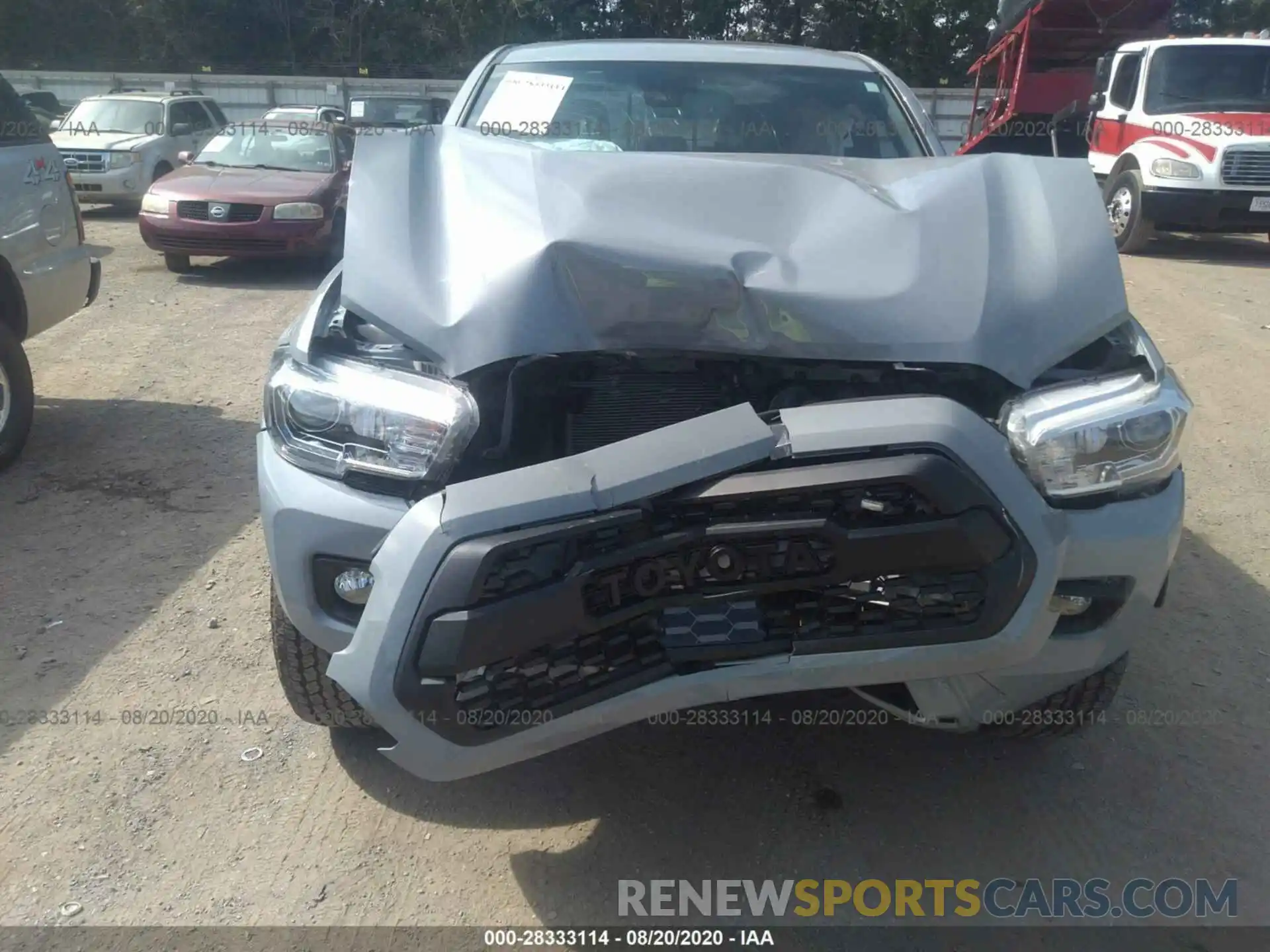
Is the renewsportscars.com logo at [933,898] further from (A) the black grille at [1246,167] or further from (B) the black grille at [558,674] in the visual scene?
(A) the black grille at [1246,167]

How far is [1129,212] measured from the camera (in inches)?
424

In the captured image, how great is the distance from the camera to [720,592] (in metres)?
1.79

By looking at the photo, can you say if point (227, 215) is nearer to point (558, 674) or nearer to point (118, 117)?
point (118, 117)

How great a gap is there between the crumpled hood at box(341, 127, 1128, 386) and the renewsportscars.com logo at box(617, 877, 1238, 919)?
1179 millimetres

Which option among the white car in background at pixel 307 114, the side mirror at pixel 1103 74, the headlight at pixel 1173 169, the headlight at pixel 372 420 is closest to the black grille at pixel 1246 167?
the headlight at pixel 1173 169

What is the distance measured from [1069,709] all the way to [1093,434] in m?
0.85

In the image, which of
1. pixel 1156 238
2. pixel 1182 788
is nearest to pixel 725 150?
pixel 1182 788

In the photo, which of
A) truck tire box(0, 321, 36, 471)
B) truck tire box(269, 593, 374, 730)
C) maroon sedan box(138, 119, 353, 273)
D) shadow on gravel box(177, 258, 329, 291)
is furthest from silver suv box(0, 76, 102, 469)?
maroon sedan box(138, 119, 353, 273)

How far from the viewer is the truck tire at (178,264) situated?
9.26m

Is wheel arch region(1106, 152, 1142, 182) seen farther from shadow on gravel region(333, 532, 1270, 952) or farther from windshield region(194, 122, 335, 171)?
shadow on gravel region(333, 532, 1270, 952)

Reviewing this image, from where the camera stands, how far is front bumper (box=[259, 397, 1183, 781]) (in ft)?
5.60

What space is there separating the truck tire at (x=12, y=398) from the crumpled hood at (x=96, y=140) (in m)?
10.0

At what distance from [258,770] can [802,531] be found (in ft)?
5.46

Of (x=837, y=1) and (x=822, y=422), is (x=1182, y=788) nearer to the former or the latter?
(x=822, y=422)
